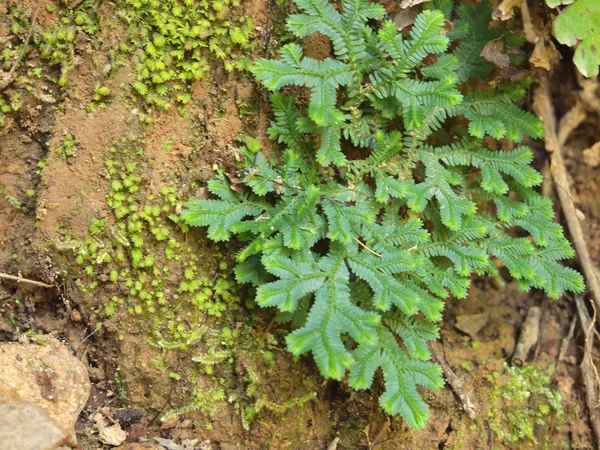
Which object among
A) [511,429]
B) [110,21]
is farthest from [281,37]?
[511,429]

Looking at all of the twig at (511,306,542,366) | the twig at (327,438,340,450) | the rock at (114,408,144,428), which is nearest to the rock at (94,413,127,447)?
the rock at (114,408,144,428)

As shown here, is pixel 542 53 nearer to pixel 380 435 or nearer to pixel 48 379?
pixel 380 435

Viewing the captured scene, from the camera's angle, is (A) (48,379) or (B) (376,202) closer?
(A) (48,379)

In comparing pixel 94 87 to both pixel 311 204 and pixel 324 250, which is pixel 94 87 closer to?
pixel 311 204

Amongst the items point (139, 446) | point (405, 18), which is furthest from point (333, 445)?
point (405, 18)

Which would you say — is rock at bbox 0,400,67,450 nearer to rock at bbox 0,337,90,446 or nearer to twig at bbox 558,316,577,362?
rock at bbox 0,337,90,446

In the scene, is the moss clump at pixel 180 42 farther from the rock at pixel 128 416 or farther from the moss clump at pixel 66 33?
the rock at pixel 128 416
